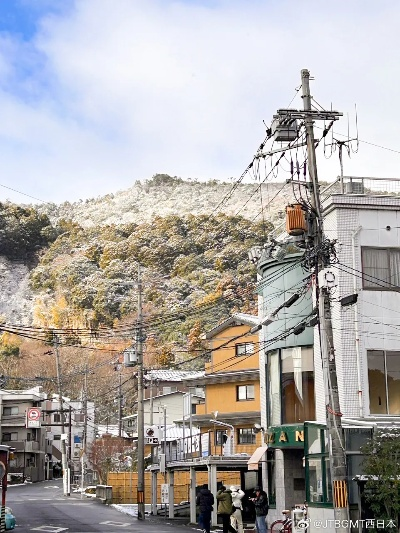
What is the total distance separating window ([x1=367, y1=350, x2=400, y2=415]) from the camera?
2475cm

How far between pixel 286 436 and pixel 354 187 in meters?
8.65

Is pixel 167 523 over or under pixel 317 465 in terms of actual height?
under

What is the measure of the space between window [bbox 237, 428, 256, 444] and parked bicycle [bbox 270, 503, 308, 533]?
19332 millimetres

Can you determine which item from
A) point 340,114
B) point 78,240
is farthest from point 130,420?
point 78,240

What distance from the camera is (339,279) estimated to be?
995 inches

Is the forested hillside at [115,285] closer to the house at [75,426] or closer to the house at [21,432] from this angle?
the house at [75,426]

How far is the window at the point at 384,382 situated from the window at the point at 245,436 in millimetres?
23392

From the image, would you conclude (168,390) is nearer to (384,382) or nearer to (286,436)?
(286,436)

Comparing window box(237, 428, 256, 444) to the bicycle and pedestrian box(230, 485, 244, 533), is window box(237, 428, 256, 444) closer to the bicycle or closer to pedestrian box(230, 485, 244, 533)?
→ the bicycle

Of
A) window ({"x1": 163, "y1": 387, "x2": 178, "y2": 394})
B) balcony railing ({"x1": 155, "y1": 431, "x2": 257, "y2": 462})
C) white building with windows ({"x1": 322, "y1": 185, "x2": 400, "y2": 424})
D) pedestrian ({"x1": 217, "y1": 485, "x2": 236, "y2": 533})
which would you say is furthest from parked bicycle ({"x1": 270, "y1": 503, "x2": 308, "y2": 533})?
window ({"x1": 163, "y1": 387, "x2": 178, "y2": 394})

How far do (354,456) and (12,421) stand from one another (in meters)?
71.0

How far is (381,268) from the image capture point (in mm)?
25781

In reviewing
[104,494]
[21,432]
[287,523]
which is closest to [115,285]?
[21,432]

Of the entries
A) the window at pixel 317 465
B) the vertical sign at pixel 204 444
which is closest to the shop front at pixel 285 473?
the window at pixel 317 465
